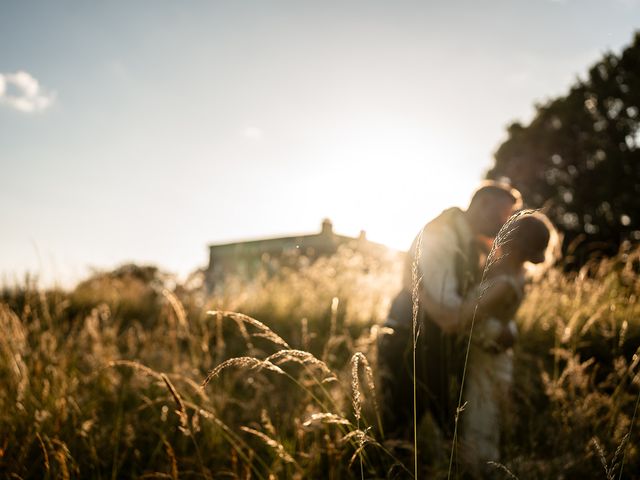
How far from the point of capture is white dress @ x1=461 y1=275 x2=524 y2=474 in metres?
2.10

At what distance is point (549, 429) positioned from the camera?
208 centimetres

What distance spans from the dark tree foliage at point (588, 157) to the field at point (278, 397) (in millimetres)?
14356

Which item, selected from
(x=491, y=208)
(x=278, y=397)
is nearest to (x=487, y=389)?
(x=491, y=208)

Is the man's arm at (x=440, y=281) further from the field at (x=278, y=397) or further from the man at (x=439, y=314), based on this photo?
the field at (x=278, y=397)

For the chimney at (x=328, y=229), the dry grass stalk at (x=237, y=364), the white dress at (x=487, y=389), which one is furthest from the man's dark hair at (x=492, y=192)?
the chimney at (x=328, y=229)

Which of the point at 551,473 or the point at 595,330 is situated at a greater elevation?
the point at 595,330

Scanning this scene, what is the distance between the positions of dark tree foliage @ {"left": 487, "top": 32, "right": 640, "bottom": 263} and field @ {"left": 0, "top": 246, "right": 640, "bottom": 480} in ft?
47.1

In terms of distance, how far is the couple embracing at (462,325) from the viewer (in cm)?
211

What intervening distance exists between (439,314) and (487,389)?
2.26ft

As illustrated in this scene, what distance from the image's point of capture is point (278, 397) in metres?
2.77

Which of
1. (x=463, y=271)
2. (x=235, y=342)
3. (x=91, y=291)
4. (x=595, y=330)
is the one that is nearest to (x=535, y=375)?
(x=595, y=330)

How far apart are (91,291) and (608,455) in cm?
671

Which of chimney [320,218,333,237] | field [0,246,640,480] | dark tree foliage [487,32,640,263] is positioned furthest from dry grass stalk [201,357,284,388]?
dark tree foliage [487,32,640,263]

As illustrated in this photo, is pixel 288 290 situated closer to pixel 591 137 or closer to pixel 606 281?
pixel 606 281
